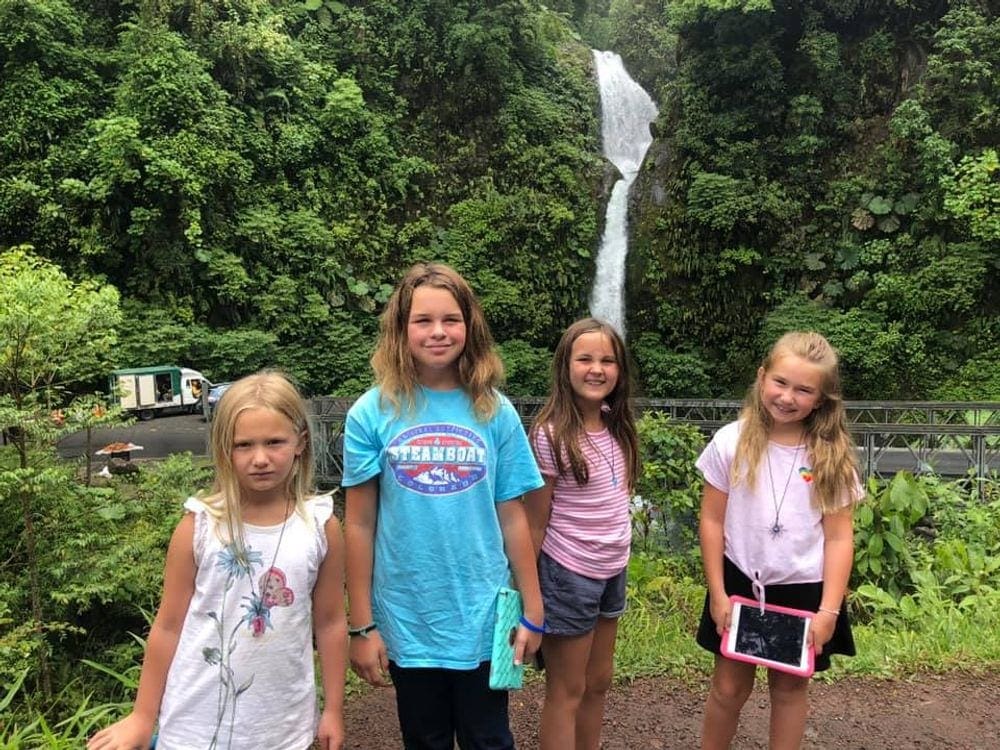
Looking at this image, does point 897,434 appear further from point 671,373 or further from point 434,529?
point 434,529

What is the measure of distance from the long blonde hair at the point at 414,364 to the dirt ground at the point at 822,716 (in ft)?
5.77

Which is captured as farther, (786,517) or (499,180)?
(499,180)

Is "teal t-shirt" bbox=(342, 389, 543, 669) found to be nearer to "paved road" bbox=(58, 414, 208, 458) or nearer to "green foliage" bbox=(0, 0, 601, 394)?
"paved road" bbox=(58, 414, 208, 458)

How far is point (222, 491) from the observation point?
1723 millimetres

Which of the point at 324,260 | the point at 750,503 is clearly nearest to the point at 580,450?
the point at 750,503

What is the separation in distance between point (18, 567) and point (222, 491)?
383 cm

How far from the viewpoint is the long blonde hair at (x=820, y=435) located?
6.82 ft

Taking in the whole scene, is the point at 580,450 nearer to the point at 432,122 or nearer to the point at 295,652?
the point at 295,652

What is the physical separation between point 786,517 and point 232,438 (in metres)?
1.70

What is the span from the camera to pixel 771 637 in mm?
2088

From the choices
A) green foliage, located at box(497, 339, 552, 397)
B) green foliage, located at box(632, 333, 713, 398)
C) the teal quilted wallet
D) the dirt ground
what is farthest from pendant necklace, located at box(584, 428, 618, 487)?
green foliage, located at box(632, 333, 713, 398)

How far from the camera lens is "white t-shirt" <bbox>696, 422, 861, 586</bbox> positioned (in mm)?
2094

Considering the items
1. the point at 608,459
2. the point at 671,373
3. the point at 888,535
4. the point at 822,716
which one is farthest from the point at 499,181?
the point at 608,459

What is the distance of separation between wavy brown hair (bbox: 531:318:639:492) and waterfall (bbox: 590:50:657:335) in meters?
12.8
